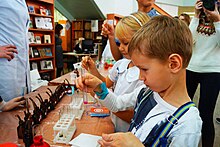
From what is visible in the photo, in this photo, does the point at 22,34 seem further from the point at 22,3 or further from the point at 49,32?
the point at 49,32

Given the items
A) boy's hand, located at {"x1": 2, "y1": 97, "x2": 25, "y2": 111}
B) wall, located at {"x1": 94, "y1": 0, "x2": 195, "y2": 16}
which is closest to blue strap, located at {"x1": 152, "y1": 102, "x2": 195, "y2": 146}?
boy's hand, located at {"x1": 2, "y1": 97, "x2": 25, "y2": 111}

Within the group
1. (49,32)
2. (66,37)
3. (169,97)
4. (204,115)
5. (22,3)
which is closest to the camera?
(169,97)

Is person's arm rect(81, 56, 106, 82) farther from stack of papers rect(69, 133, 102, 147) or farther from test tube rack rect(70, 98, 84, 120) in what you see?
stack of papers rect(69, 133, 102, 147)

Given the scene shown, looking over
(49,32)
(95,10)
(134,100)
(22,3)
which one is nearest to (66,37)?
(95,10)

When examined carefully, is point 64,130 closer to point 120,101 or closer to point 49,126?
point 49,126

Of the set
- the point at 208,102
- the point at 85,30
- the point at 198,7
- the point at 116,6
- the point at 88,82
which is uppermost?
the point at 116,6

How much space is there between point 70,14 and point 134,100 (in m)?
7.38

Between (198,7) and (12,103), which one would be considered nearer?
(12,103)

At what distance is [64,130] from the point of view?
90cm

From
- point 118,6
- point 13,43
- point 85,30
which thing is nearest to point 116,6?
point 118,6

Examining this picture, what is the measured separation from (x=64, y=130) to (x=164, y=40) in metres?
0.58

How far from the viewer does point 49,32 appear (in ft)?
17.5

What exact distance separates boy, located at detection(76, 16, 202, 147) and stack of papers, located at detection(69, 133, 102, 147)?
0.65ft

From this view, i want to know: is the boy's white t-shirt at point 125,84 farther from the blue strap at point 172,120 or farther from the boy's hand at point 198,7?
the boy's hand at point 198,7
